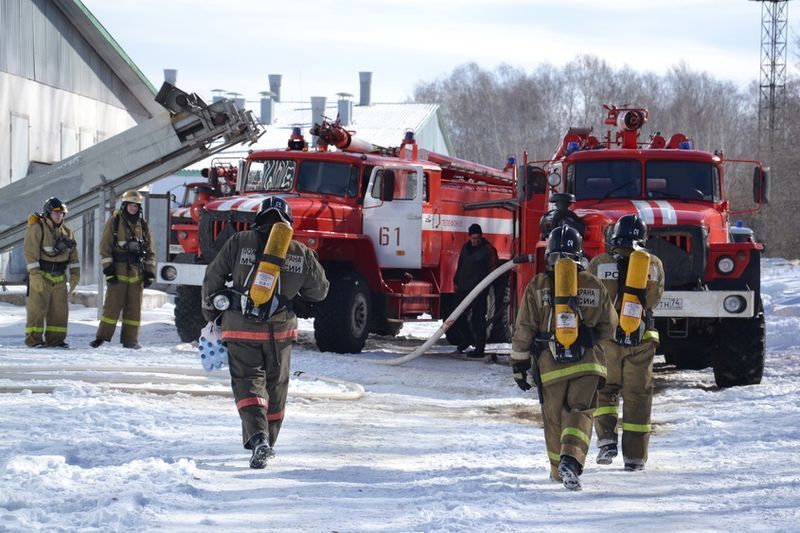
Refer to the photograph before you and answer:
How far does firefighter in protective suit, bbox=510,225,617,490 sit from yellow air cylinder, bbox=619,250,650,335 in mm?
652

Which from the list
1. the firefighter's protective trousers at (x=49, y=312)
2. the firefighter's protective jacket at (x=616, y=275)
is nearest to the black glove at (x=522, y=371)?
the firefighter's protective jacket at (x=616, y=275)

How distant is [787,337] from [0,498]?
44.6 feet

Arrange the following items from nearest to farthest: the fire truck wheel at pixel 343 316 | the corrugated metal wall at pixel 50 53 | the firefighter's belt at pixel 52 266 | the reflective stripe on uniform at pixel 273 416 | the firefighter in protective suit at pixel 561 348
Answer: the firefighter in protective suit at pixel 561 348 < the reflective stripe on uniform at pixel 273 416 < the firefighter's belt at pixel 52 266 < the fire truck wheel at pixel 343 316 < the corrugated metal wall at pixel 50 53

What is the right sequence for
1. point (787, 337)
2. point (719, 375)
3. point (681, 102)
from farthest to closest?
point (681, 102) → point (787, 337) → point (719, 375)

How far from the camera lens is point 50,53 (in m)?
23.8

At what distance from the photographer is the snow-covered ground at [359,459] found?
655 cm

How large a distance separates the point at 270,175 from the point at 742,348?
658 cm

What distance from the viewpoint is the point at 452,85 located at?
8394 centimetres

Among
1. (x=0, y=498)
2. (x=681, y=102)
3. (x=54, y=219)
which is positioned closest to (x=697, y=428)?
(x=0, y=498)

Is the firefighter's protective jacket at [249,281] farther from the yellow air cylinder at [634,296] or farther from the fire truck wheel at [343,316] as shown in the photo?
the fire truck wheel at [343,316]

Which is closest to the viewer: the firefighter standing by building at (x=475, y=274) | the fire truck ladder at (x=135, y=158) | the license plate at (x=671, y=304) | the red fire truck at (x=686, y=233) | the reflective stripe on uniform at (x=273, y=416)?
the reflective stripe on uniform at (x=273, y=416)

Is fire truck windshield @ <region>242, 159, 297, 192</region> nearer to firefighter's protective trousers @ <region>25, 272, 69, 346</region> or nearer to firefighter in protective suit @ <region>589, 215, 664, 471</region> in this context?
firefighter's protective trousers @ <region>25, 272, 69, 346</region>

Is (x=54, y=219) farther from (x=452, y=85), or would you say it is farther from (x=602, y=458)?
(x=452, y=85)

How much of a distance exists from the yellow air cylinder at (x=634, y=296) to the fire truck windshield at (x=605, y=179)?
5346mm
